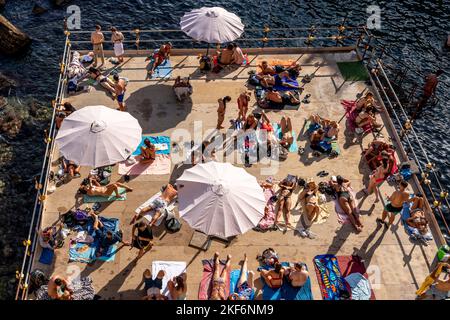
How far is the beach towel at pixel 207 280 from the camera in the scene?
1490cm

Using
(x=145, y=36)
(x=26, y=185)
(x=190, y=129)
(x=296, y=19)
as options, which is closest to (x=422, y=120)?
(x=296, y=19)

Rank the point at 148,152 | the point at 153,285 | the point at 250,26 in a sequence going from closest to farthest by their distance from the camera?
the point at 153,285
the point at 148,152
the point at 250,26

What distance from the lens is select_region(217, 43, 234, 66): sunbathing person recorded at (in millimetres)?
23547

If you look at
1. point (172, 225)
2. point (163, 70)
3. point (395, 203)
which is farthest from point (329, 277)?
point (163, 70)

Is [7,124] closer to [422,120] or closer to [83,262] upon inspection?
[83,262]

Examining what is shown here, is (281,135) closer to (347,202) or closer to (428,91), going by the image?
(347,202)

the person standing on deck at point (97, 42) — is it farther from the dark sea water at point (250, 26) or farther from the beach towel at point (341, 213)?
the beach towel at point (341, 213)

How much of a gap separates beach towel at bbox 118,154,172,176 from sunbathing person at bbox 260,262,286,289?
20.7 ft

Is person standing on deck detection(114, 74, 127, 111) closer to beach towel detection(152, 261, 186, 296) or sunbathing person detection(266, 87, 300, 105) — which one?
sunbathing person detection(266, 87, 300, 105)

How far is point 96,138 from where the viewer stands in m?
15.8

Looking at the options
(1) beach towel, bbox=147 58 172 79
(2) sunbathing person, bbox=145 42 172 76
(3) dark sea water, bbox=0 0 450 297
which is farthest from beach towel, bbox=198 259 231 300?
(2) sunbathing person, bbox=145 42 172 76

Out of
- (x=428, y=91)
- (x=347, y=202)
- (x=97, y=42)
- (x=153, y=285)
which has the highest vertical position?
(x=97, y=42)

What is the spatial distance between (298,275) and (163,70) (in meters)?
13.9

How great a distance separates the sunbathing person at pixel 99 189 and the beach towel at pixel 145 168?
1072 millimetres
